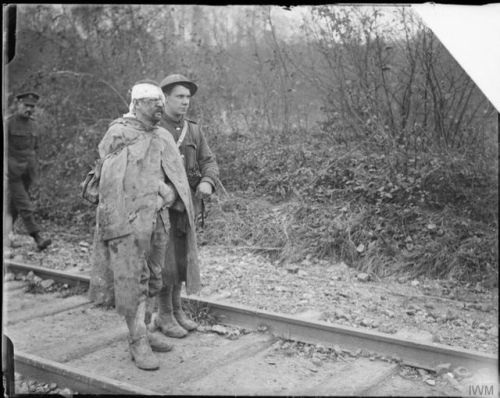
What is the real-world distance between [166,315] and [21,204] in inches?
173

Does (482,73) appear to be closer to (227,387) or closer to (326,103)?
(227,387)

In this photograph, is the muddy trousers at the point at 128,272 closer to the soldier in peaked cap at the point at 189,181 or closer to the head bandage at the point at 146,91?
the soldier in peaked cap at the point at 189,181

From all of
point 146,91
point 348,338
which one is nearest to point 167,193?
point 146,91

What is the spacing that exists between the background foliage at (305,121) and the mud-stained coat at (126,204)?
3566 mm

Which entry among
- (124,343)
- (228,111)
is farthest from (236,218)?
(124,343)

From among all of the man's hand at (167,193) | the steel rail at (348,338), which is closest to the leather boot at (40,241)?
the steel rail at (348,338)

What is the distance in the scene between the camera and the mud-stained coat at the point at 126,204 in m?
4.32

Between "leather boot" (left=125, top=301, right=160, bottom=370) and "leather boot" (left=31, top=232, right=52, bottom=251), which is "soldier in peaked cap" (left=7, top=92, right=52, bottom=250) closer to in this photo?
"leather boot" (left=31, top=232, right=52, bottom=251)

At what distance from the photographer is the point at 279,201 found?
906 centimetres

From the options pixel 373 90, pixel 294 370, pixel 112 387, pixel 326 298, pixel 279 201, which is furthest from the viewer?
pixel 279 201

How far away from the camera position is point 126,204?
432 cm

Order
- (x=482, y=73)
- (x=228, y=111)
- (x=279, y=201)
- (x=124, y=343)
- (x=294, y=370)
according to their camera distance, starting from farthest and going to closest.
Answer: (x=228, y=111) → (x=279, y=201) → (x=124, y=343) → (x=294, y=370) → (x=482, y=73)

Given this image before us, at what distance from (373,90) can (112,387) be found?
19.6ft

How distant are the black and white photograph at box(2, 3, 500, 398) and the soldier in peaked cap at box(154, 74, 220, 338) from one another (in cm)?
2
